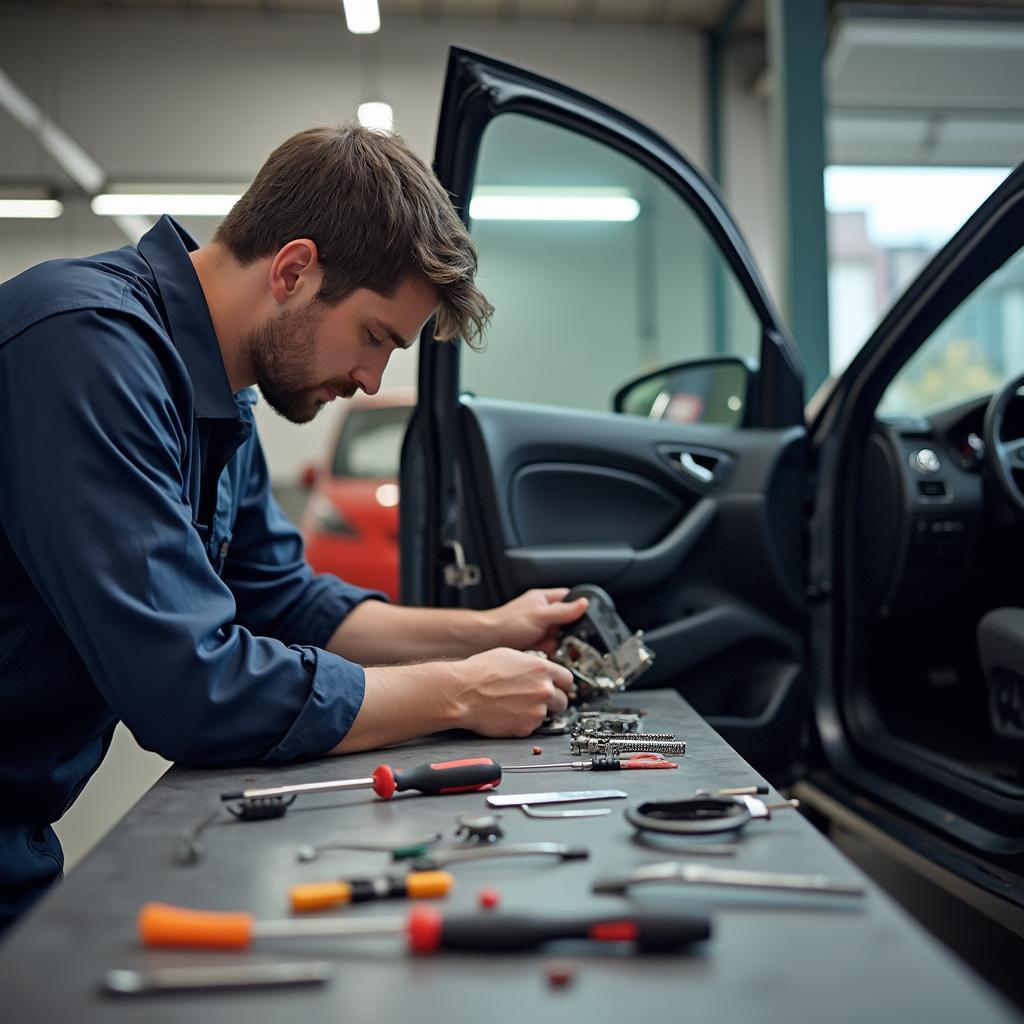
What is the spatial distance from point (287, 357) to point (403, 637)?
A: 0.49 m

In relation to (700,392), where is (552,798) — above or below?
below

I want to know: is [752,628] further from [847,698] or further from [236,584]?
[236,584]

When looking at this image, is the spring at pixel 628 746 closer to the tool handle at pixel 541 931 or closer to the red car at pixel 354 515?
the tool handle at pixel 541 931

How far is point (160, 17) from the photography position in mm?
6867

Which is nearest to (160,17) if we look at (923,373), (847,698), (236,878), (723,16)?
(723,16)

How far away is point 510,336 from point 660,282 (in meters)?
1.14

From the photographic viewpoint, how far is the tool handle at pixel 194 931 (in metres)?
0.66

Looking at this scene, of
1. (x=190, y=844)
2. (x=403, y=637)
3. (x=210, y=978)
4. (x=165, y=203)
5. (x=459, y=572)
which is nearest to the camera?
(x=210, y=978)

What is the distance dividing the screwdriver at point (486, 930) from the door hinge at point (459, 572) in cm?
118

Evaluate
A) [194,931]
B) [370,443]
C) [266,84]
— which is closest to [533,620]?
[194,931]

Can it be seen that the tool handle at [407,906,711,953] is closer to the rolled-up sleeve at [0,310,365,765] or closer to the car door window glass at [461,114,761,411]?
the rolled-up sleeve at [0,310,365,765]

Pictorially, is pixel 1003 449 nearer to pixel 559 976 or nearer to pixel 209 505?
pixel 209 505

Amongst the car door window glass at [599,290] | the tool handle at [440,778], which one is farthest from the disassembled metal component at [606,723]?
the car door window glass at [599,290]

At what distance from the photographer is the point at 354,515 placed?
4824 mm
